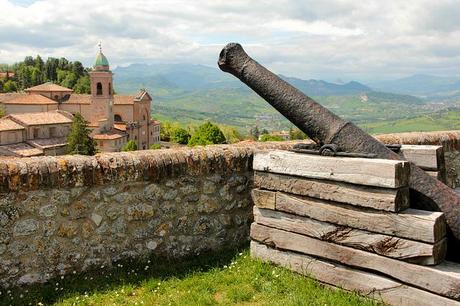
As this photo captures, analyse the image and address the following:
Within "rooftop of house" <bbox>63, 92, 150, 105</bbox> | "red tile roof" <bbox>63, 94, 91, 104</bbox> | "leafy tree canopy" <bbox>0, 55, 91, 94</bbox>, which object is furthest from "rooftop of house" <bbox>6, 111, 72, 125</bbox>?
"leafy tree canopy" <bbox>0, 55, 91, 94</bbox>

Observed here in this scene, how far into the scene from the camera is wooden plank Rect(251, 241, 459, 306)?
3785 millimetres

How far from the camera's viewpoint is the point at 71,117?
91.2 meters

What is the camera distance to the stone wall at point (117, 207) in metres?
→ 4.37

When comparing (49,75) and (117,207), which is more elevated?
(49,75)

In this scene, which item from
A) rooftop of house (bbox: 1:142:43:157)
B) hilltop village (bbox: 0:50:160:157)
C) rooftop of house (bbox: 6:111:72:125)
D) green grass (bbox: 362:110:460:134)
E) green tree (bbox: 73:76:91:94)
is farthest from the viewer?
green tree (bbox: 73:76:91:94)

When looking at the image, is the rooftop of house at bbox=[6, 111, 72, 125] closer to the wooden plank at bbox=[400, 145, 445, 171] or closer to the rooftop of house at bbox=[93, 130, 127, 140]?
the rooftop of house at bbox=[93, 130, 127, 140]

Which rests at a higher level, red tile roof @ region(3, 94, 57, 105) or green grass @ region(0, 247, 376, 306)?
red tile roof @ region(3, 94, 57, 105)

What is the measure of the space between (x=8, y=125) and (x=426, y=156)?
267 feet

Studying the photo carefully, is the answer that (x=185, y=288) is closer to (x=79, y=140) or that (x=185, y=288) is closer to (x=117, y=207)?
(x=117, y=207)

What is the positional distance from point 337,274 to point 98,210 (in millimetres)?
2502

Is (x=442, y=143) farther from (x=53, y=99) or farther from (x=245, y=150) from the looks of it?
(x=53, y=99)

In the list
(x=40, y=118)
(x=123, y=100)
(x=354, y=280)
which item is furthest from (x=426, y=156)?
(x=123, y=100)

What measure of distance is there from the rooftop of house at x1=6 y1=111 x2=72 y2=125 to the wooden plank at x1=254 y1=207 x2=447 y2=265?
82.4 meters

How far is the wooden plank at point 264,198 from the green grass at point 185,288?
0.63m
